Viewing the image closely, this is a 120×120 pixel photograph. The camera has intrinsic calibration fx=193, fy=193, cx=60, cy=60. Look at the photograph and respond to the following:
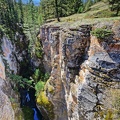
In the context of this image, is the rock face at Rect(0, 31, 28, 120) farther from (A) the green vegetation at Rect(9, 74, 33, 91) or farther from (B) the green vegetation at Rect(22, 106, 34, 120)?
(B) the green vegetation at Rect(22, 106, 34, 120)

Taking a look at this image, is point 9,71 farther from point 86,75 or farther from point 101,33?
point 101,33

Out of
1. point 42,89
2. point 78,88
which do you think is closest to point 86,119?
point 78,88

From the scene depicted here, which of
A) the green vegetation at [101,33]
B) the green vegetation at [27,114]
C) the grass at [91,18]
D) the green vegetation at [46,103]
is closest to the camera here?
the green vegetation at [101,33]

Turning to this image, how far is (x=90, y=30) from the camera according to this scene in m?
20.9

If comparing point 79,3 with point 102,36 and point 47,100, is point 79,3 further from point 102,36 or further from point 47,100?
point 102,36

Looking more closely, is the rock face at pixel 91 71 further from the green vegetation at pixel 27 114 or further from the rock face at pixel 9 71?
the green vegetation at pixel 27 114

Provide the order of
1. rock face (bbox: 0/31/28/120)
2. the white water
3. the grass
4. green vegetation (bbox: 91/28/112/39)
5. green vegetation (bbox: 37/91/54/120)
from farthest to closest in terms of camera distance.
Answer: the white water → green vegetation (bbox: 37/91/54/120) → rock face (bbox: 0/31/28/120) → the grass → green vegetation (bbox: 91/28/112/39)

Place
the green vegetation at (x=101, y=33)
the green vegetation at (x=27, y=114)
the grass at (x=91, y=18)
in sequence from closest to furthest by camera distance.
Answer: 1. the green vegetation at (x=101, y=33)
2. the grass at (x=91, y=18)
3. the green vegetation at (x=27, y=114)

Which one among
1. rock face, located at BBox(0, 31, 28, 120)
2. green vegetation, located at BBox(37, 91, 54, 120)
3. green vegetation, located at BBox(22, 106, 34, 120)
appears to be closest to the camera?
rock face, located at BBox(0, 31, 28, 120)

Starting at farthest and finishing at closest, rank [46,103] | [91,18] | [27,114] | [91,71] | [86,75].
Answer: [27,114]
[46,103]
[91,18]
[86,75]
[91,71]

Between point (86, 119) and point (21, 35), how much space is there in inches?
1427

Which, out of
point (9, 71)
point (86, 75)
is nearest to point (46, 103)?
point (9, 71)

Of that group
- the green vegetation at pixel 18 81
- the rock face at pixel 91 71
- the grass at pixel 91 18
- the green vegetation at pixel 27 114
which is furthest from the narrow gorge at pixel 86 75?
the green vegetation at pixel 18 81

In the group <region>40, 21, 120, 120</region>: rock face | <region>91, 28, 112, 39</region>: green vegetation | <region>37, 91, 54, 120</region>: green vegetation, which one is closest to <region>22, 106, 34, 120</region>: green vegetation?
<region>37, 91, 54, 120</region>: green vegetation
